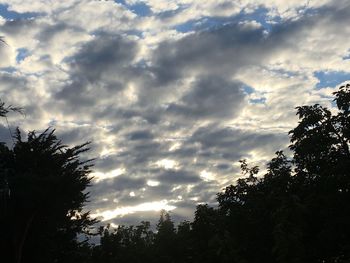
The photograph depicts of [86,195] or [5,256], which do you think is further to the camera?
[86,195]

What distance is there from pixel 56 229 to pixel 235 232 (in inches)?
485

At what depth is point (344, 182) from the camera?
2627 cm

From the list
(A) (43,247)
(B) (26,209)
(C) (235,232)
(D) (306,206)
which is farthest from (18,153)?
(D) (306,206)

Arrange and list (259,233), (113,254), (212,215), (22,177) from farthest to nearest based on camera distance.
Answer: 1. (113,254)
2. (212,215)
3. (259,233)
4. (22,177)

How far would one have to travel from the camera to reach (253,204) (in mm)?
32688

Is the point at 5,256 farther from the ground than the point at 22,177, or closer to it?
closer to it

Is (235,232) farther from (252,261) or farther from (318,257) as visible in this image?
(318,257)

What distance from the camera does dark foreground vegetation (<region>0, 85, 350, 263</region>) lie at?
26266mm

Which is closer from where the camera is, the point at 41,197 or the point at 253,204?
the point at 41,197

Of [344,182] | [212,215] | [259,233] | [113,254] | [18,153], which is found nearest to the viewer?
[344,182]

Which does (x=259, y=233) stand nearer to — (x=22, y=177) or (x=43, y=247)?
→ (x=43, y=247)

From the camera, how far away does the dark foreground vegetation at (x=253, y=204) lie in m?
26.3

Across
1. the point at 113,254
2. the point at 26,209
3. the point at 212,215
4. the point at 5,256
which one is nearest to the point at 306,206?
the point at 212,215

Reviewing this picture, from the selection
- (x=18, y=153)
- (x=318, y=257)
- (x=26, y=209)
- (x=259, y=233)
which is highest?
(x=18, y=153)
